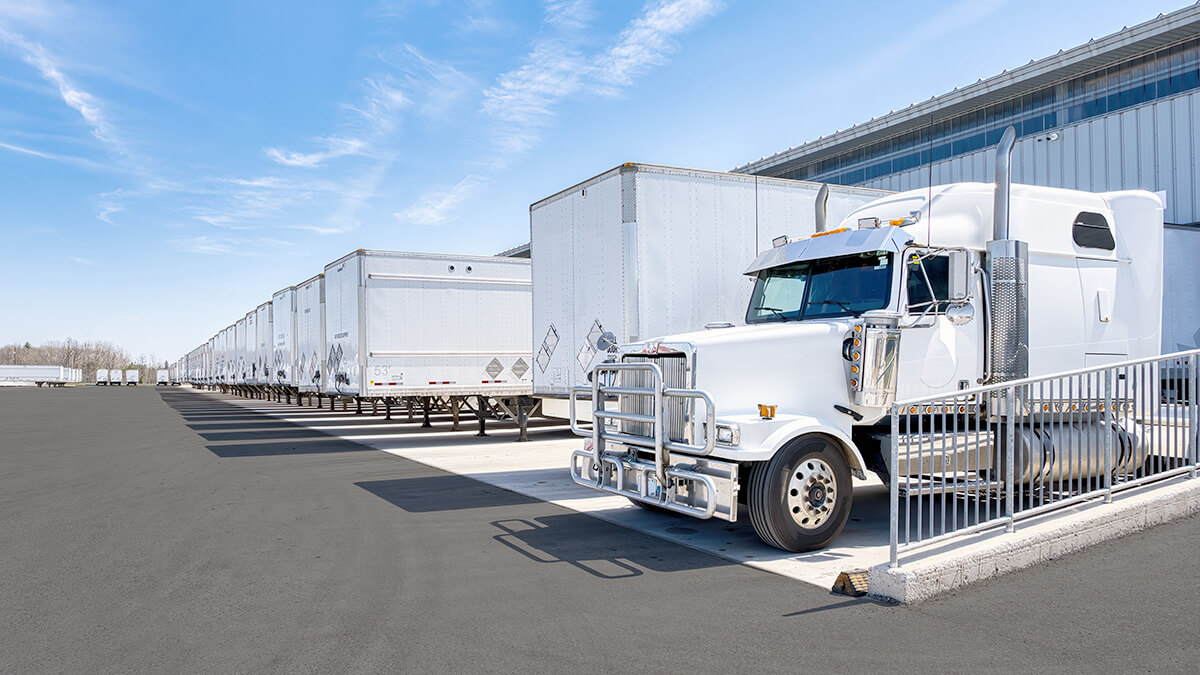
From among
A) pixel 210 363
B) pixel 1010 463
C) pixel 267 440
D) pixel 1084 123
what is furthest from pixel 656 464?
pixel 210 363

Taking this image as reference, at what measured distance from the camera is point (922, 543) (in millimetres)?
5562

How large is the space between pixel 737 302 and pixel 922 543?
5.55 metres

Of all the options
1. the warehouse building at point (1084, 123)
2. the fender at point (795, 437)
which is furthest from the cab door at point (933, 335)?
the warehouse building at point (1084, 123)

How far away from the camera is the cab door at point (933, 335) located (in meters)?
7.30

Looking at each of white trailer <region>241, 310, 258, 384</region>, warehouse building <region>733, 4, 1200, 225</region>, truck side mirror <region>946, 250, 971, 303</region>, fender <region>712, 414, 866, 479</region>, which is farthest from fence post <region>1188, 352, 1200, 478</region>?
white trailer <region>241, 310, 258, 384</region>

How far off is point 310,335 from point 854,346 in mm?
19542

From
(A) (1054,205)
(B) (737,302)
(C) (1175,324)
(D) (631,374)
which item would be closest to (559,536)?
(D) (631,374)

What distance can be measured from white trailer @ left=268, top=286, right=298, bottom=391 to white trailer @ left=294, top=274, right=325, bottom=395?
2.48ft

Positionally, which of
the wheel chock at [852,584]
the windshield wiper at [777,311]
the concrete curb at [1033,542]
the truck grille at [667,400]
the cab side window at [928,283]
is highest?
the cab side window at [928,283]

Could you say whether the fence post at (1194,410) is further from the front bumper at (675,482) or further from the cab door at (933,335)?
the front bumper at (675,482)

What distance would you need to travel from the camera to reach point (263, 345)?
109 feet

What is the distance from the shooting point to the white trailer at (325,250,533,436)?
17.9 meters

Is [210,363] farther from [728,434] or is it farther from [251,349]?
[728,434]

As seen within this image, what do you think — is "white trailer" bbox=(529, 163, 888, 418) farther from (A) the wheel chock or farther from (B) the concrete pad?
(A) the wheel chock
